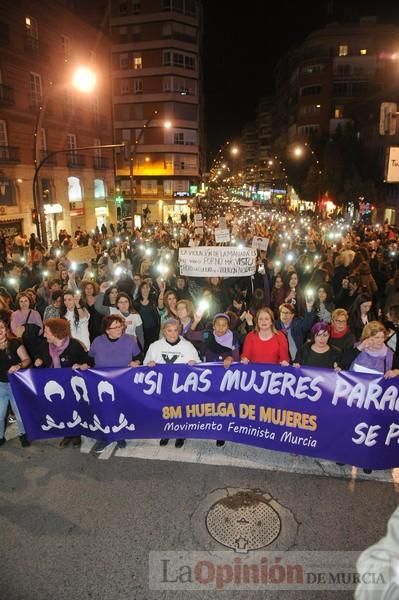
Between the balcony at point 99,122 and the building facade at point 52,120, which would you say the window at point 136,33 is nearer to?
the building facade at point 52,120

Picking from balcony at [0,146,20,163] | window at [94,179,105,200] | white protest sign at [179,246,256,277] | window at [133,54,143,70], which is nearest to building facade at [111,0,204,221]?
window at [133,54,143,70]

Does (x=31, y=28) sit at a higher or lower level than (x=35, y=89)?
higher

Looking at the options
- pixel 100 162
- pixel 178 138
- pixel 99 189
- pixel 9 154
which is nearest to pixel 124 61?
pixel 178 138

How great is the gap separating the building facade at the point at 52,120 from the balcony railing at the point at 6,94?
0.06 metres

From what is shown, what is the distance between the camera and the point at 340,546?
13.3 feet

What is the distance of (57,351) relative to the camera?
5.85 meters

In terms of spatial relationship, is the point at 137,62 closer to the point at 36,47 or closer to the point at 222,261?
the point at 36,47

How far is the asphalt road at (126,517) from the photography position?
12.2 ft

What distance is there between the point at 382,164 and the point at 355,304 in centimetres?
3486

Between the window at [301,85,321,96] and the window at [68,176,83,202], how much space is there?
163ft

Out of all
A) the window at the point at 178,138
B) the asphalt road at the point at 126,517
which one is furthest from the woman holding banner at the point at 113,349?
the window at the point at 178,138

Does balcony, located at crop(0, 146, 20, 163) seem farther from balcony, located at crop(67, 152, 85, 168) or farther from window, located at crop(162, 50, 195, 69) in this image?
window, located at crop(162, 50, 195, 69)

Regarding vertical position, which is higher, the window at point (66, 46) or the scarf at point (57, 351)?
the window at point (66, 46)

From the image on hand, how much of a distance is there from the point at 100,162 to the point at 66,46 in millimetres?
9132
